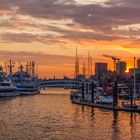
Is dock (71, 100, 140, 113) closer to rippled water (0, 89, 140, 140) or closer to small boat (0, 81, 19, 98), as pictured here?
rippled water (0, 89, 140, 140)

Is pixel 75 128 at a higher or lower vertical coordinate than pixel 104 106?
lower

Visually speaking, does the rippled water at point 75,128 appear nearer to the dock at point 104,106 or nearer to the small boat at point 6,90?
the dock at point 104,106

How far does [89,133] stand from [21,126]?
1173 cm

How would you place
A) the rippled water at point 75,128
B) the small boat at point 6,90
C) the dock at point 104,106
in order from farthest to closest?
the small boat at point 6,90 → the dock at point 104,106 → the rippled water at point 75,128

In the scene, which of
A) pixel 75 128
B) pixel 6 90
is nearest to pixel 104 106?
pixel 75 128

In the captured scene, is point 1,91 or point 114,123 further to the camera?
point 1,91

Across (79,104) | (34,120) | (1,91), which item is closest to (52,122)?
(34,120)

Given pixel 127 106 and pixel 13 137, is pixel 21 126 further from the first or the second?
pixel 127 106

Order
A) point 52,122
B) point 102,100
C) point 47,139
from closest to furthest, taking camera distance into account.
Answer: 1. point 47,139
2. point 52,122
3. point 102,100

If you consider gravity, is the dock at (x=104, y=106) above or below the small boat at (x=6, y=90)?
below

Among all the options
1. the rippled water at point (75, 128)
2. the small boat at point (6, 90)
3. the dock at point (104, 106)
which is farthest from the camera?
the small boat at point (6, 90)

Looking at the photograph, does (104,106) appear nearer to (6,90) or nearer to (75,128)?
(75,128)

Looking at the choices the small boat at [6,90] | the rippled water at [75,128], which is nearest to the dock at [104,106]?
the rippled water at [75,128]

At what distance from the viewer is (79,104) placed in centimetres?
12650
